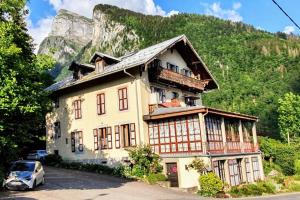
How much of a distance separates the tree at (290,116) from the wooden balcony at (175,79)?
4341 cm

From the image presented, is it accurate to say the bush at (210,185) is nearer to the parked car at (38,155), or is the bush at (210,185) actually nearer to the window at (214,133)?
the window at (214,133)

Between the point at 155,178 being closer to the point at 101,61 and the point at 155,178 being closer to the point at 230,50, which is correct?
the point at 101,61

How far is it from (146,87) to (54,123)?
13631mm

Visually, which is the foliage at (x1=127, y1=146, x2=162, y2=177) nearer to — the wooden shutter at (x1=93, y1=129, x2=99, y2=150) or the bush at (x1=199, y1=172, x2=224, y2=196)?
the bush at (x1=199, y1=172, x2=224, y2=196)

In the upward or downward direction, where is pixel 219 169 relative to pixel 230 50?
downward

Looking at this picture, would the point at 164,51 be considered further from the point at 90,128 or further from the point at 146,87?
the point at 90,128

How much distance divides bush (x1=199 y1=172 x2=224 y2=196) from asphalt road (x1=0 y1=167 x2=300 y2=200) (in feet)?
4.49

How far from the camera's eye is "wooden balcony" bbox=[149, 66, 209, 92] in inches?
1342

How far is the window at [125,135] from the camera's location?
110 ft

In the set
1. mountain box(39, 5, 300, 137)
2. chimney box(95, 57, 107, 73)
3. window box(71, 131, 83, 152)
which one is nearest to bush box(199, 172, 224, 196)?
window box(71, 131, 83, 152)

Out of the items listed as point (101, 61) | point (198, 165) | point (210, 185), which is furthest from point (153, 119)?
point (101, 61)

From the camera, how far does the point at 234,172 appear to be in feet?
107

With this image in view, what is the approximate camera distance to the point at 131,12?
152m

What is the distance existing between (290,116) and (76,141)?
54.0m
